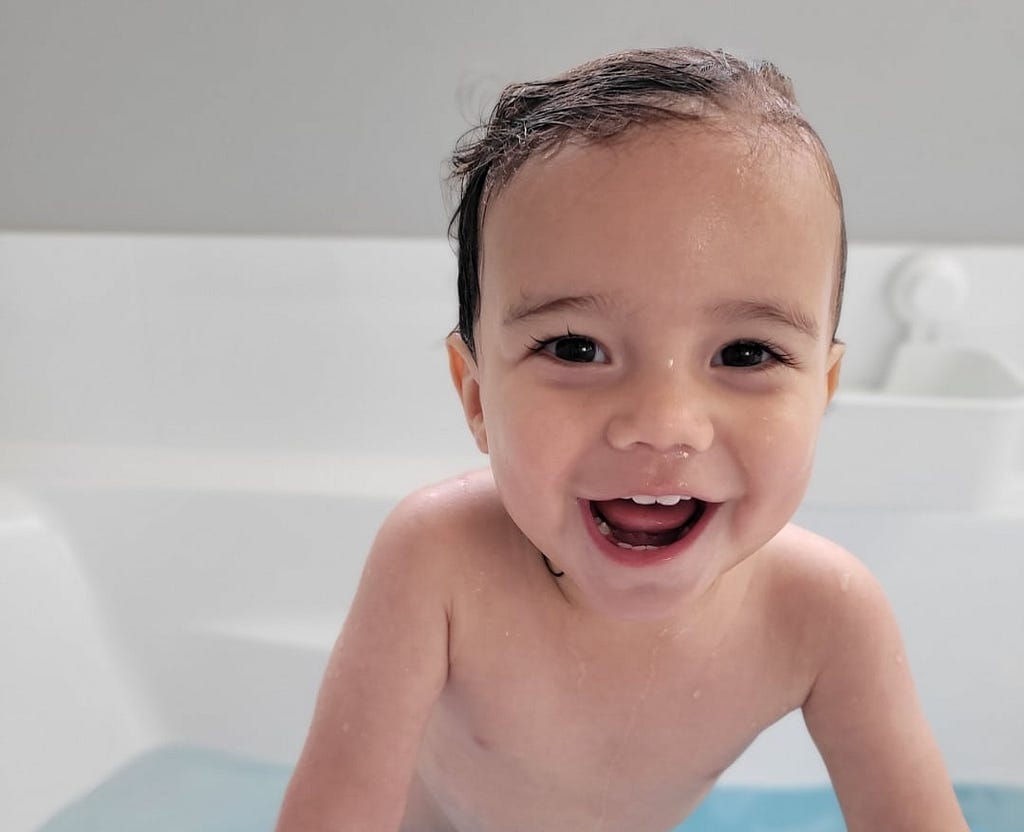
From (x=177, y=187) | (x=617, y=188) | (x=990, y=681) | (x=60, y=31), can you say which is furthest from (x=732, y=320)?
(x=60, y=31)

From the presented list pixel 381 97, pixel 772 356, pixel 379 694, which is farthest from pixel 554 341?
pixel 381 97

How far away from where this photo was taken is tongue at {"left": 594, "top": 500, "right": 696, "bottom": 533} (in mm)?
584

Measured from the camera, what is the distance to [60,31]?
1535 millimetres

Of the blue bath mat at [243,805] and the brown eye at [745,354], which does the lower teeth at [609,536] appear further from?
the blue bath mat at [243,805]

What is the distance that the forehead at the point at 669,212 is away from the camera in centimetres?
54

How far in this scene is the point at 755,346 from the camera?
A: 0.57 meters

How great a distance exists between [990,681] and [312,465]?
3.02 ft

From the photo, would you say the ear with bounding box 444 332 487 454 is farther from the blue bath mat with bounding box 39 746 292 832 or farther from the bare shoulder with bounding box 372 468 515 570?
the blue bath mat with bounding box 39 746 292 832

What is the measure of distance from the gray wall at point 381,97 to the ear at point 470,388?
86 centimetres

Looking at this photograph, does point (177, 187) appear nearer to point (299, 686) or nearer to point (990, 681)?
point (299, 686)

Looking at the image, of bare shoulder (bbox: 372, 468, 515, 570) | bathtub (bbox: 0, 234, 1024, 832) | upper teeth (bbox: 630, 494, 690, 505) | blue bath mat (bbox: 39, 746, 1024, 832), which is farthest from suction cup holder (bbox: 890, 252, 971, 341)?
upper teeth (bbox: 630, 494, 690, 505)

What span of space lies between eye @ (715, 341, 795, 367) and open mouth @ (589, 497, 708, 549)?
79 millimetres

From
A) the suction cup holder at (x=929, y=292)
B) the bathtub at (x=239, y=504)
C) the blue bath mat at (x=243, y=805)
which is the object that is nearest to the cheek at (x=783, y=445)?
the bathtub at (x=239, y=504)

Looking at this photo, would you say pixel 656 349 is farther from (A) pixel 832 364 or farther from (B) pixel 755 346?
(A) pixel 832 364
